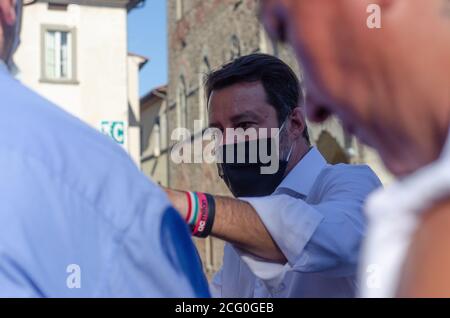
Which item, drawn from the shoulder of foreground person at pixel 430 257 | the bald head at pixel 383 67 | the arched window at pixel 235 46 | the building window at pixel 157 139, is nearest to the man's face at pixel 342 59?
the bald head at pixel 383 67

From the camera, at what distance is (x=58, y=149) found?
1046 mm

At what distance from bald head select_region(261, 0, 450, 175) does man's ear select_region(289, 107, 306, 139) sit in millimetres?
1905

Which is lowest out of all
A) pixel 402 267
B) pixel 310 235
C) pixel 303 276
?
pixel 303 276

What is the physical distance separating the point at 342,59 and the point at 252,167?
6.15ft

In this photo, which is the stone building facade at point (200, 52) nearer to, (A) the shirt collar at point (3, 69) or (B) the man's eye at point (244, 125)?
(B) the man's eye at point (244, 125)

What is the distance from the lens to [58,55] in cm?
2122

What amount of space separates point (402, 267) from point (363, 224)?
1.36 m

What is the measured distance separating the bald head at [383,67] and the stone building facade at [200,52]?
1501cm

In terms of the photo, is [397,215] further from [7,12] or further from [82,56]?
[82,56]

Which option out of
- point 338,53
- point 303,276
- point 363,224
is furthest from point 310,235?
point 338,53

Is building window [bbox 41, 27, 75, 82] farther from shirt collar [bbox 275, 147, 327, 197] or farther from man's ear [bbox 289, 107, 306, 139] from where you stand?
shirt collar [bbox 275, 147, 327, 197]

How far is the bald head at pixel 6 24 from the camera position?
123cm

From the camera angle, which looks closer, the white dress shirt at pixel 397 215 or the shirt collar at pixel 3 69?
the white dress shirt at pixel 397 215
